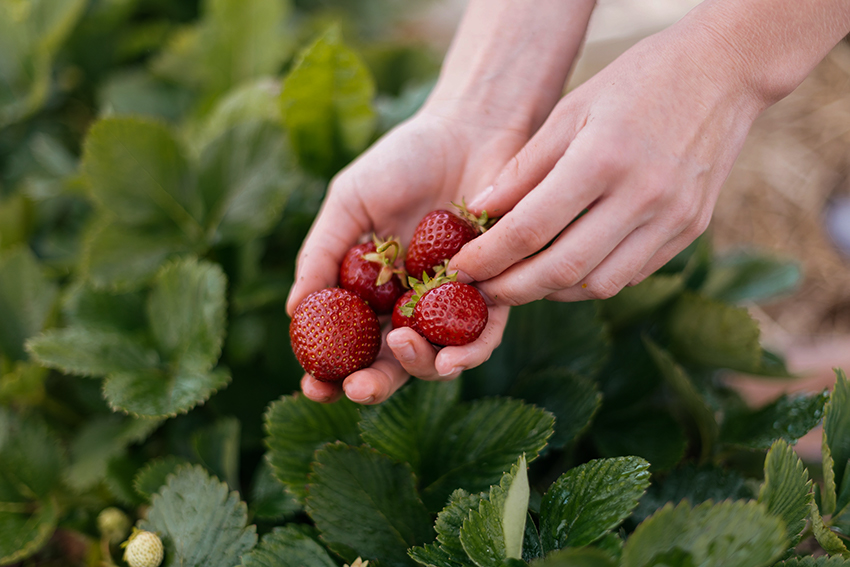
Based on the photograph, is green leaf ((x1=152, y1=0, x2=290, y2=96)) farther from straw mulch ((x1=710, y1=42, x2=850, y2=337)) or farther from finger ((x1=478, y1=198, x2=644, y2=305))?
straw mulch ((x1=710, y1=42, x2=850, y2=337))

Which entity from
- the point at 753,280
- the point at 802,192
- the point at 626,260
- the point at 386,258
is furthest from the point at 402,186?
the point at 802,192

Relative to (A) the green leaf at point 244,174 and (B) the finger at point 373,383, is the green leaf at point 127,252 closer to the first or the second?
(A) the green leaf at point 244,174

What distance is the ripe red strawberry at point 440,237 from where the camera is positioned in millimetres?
725

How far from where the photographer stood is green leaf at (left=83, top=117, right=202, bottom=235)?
3.18 ft

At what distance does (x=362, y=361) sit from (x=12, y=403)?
716mm

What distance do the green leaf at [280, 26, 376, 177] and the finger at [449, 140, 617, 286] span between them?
0.48 m

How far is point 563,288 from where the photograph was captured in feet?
2.13

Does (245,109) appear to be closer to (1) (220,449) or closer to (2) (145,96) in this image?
(2) (145,96)

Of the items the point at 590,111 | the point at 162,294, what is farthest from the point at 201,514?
the point at 590,111

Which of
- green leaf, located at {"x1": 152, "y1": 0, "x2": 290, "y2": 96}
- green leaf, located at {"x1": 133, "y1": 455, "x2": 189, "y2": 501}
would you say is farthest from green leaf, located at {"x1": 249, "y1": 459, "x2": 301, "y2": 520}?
green leaf, located at {"x1": 152, "y1": 0, "x2": 290, "y2": 96}

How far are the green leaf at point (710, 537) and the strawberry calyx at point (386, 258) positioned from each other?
445mm

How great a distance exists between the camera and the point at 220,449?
81cm

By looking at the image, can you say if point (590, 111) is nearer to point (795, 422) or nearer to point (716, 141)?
point (716, 141)

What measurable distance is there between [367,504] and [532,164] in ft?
1.39
